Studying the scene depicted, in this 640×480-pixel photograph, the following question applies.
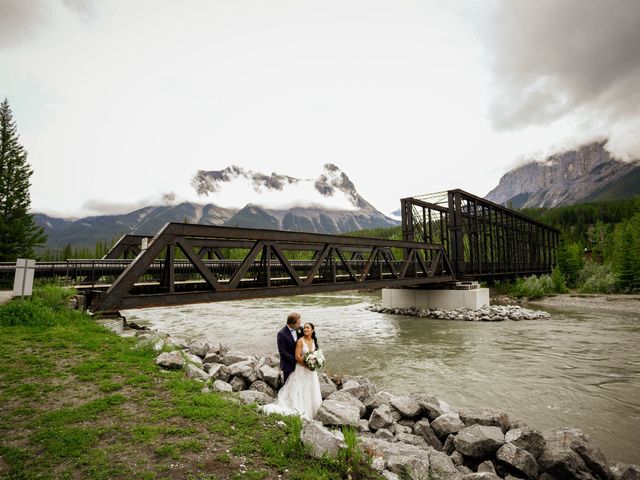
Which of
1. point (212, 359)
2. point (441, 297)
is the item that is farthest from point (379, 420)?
point (441, 297)

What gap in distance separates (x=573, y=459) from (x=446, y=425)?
2.26 meters

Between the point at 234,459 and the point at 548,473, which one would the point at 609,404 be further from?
the point at 234,459

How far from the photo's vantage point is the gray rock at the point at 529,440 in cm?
666

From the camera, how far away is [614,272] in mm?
42500

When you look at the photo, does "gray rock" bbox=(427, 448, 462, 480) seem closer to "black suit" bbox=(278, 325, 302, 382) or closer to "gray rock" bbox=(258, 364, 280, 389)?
"black suit" bbox=(278, 325, 302, 382)

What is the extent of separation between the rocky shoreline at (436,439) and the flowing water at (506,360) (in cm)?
200

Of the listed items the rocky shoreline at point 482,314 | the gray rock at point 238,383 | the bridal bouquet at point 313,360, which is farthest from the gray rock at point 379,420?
the rocky shoreline at point 482,314

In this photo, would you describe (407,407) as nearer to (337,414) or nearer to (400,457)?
(337,414)

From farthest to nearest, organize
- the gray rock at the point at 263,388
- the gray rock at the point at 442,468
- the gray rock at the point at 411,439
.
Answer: the gray rock at the point at 263,388
the gray rock at the point at 411,439
the gray rock at the point at 442,468

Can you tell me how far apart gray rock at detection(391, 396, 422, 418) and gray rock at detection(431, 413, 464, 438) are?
0.64m

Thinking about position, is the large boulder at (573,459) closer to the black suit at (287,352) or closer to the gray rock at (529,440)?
the gray rock at (529,440)

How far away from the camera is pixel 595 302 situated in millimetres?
35844

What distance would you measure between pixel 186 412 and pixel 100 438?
1324 millimetres

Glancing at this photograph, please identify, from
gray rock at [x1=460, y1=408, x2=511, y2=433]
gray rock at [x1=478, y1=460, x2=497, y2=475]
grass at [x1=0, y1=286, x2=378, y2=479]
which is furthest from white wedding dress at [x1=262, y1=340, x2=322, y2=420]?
gray rock at [x1=460, y1=408, x2=511, y2=433]
